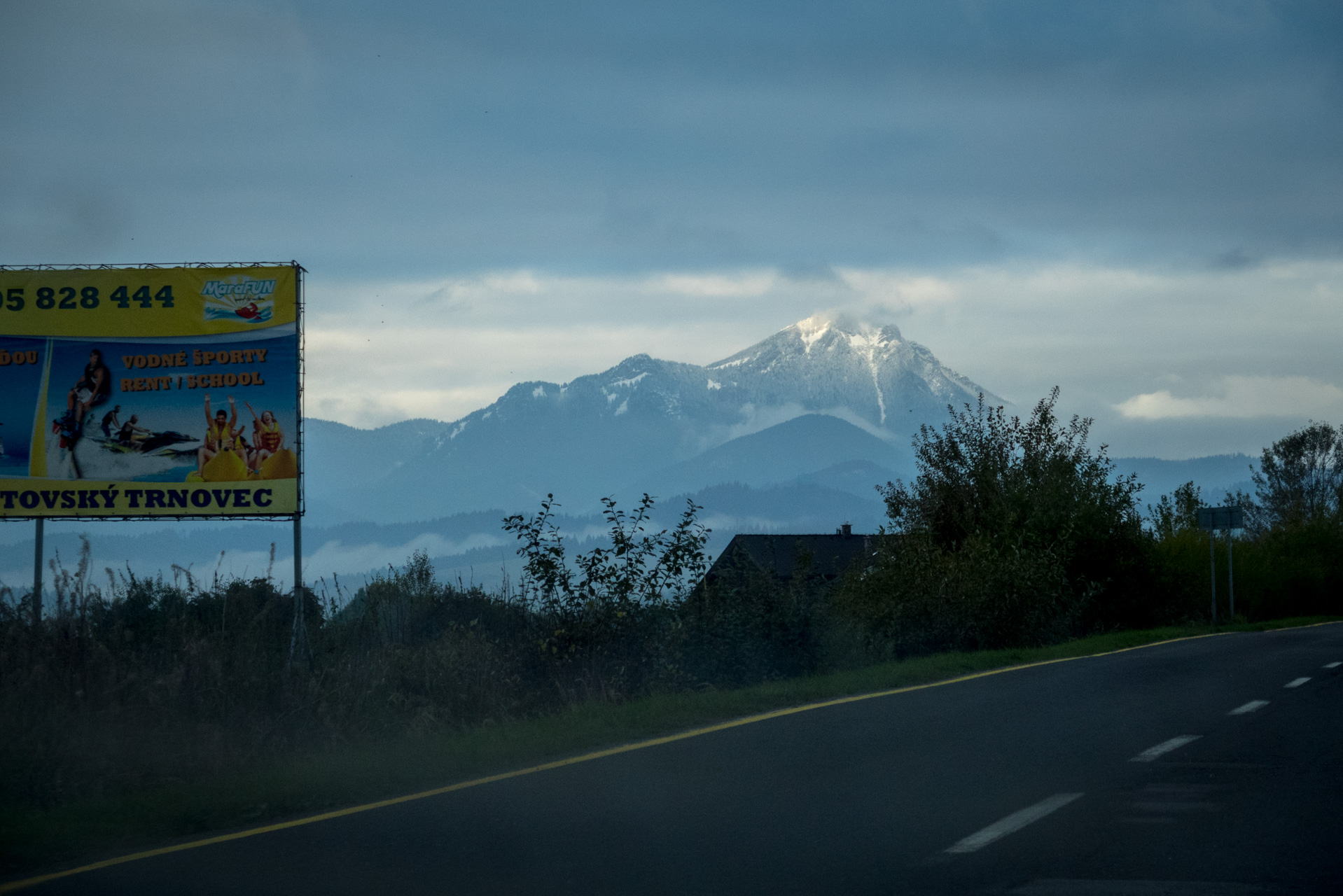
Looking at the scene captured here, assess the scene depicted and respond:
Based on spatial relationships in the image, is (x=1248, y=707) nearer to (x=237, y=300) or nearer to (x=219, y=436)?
(x=219, y=436)

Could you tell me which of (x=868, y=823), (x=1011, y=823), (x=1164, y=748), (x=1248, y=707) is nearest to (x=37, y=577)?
(x=868, y=823)

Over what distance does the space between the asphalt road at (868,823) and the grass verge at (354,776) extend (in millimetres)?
613

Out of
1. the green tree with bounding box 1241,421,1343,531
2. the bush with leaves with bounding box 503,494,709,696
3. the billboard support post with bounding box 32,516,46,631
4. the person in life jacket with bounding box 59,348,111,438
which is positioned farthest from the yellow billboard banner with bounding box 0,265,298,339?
the green tree with bounding box 1241,421,1343,531

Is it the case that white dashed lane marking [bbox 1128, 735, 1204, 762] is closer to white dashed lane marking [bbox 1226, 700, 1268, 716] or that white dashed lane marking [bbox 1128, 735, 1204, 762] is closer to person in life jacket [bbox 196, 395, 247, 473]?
white dashed lane marking [bbox 1226, 700, 1268, 716]

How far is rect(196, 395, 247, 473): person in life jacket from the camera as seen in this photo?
625 inches

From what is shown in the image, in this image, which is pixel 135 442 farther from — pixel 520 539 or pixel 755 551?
pixel 755 551

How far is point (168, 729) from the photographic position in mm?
10797

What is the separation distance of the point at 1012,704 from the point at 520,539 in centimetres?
637

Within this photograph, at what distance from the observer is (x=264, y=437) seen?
1587 centimetres

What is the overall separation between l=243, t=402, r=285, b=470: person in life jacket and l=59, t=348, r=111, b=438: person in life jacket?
1.91 metres

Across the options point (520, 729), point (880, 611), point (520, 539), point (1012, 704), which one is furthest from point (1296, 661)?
point (520, 729)

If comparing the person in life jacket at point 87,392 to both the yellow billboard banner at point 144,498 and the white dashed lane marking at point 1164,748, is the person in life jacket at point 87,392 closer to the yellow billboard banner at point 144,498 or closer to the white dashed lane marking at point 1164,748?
the yellow billboard banner at point 144,498

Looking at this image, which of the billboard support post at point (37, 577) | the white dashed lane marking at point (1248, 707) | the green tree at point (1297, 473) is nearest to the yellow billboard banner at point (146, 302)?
the billboard support post at point (37, 577)

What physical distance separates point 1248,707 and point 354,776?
9475 mm
